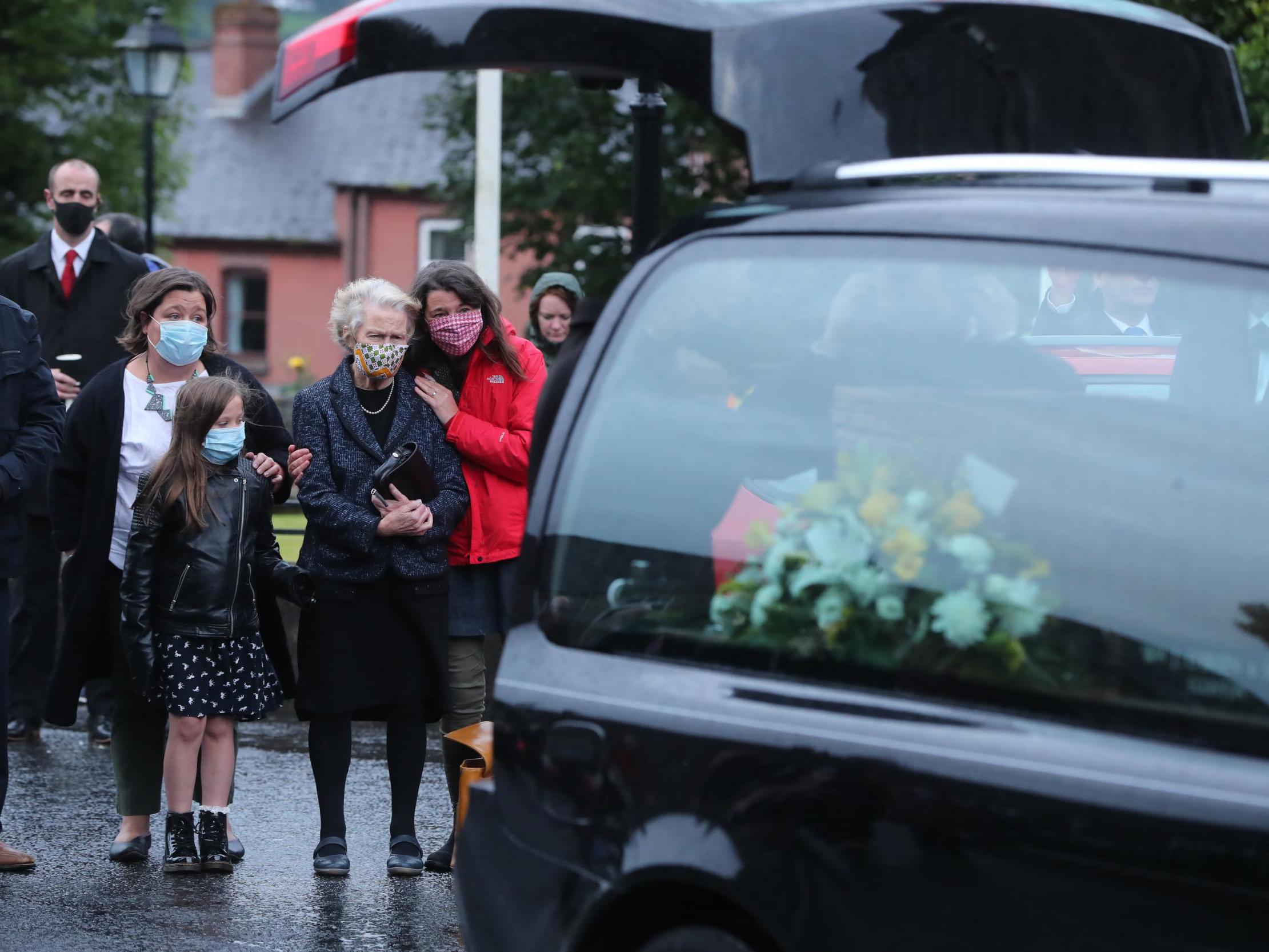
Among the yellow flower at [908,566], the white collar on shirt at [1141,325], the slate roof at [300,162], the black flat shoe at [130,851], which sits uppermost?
the slate roof at [300,162]

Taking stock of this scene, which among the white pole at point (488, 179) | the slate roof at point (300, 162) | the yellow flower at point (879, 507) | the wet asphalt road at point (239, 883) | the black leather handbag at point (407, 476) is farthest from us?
the slate roof at point (300, 162)

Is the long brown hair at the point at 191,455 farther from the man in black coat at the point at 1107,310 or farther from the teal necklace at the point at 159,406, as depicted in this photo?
the man in black coat at the point at 1107,310

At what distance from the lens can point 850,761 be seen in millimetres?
2734

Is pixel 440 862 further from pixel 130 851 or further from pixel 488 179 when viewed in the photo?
pixel 488 179

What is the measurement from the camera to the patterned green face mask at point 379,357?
580cm

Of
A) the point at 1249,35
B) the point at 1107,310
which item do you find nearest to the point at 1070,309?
the point at 1107,310

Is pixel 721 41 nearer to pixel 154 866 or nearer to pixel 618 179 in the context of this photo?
pixel 154 866

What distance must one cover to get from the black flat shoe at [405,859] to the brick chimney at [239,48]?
42178 millimetres

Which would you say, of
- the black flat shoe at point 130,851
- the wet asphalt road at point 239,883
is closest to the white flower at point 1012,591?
the wet asphalt road at point 239,883

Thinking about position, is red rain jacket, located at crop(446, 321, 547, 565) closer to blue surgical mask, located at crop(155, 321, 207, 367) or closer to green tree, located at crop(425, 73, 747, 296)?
blue surgical mask, located at crop(155, 321, 207, 367)

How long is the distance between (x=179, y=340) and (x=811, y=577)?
12.0 ft

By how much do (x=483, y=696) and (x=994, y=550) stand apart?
3630 millimetres

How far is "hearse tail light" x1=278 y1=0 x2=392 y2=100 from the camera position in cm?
370

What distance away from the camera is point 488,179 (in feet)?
45.6
